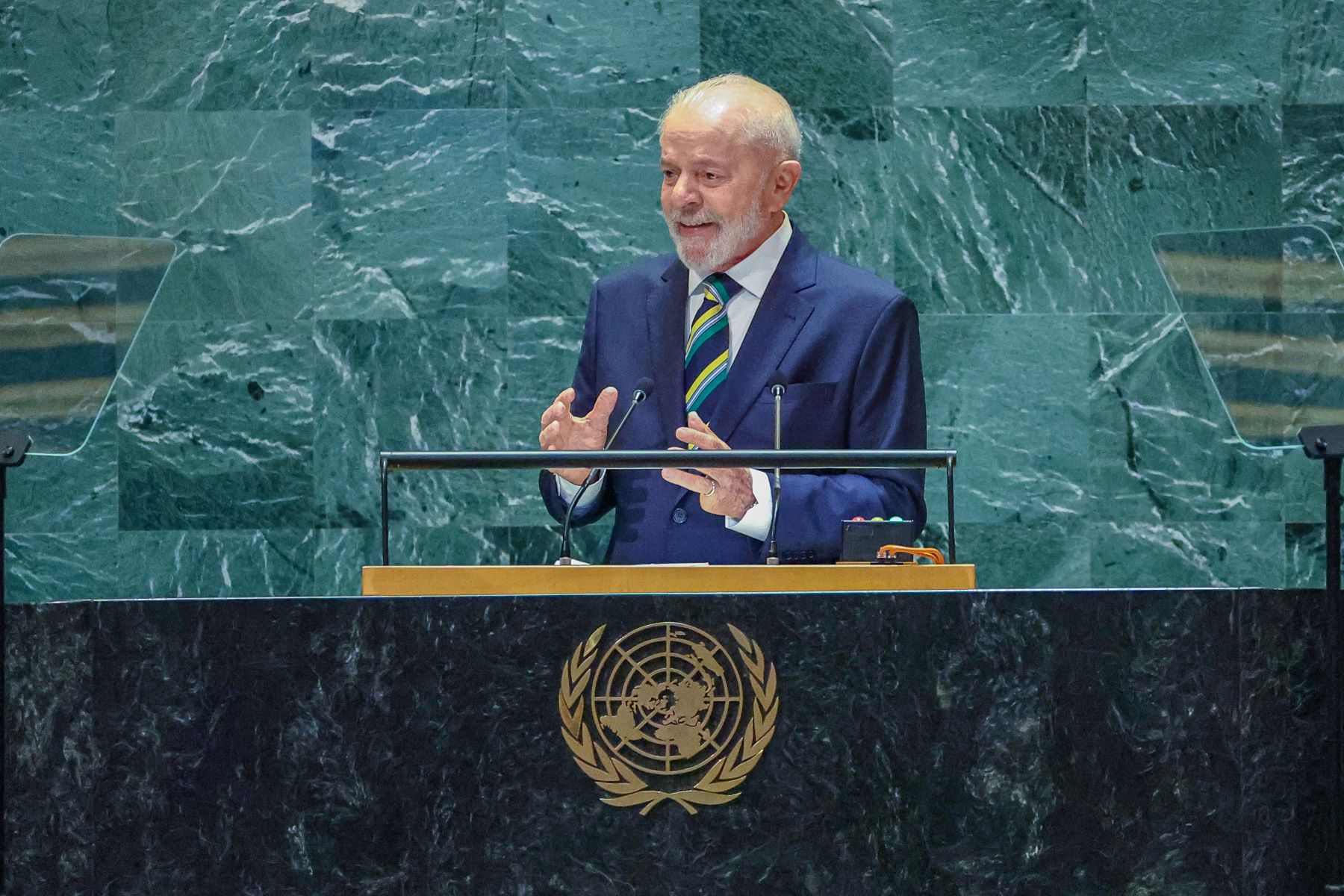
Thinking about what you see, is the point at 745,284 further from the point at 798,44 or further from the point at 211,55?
the point at 211,55

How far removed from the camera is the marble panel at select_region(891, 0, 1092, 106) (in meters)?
5.43

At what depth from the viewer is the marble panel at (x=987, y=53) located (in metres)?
5.43

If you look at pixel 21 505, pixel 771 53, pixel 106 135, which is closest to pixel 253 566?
pixel 21 505

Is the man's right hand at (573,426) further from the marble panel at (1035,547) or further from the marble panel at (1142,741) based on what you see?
the marble panel at (1035,547)

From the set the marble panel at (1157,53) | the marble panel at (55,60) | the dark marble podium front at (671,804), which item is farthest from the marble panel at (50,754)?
the marble panel at (1157,53)

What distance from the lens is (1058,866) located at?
8.13ft

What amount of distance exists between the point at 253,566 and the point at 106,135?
1.46m

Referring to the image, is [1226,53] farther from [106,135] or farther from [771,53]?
[106,135]

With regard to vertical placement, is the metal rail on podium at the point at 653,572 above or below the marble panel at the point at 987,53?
below

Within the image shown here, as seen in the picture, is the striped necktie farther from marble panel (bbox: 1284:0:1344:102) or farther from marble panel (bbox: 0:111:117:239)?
marble panel (bbox: 1284:0:1344:102)

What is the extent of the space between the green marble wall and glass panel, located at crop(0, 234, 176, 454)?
1.31 metres

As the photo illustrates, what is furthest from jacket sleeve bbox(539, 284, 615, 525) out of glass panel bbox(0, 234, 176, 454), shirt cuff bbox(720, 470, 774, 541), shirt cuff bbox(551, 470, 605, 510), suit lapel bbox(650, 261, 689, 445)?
glass panel bbox(0, 234, 176, 454)

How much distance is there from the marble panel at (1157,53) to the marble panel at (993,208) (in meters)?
0.16

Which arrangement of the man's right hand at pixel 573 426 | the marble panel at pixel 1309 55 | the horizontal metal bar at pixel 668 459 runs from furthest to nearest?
the marble panel at pixel 1309 55 < the man's right hand at pixel 573 426 < the horizontal metal bar at pixel 668 459
